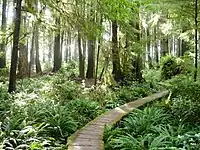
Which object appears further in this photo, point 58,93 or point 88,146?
point 58,93

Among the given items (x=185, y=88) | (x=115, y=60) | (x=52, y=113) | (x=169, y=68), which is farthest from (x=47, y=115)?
(x=169, y=68)

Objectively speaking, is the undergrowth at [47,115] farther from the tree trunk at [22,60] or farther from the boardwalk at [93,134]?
the tree trunk at [22,60]

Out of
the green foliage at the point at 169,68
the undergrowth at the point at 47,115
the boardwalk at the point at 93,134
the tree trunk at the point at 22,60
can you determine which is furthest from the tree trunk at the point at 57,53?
the boardwalk at the point at 93,134

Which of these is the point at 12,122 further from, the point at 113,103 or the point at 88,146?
the point at 113,103

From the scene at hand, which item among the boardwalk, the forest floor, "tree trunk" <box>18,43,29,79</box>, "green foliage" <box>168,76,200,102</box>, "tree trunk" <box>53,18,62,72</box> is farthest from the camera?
"tree trunk" <box>53,18,62,72</box>

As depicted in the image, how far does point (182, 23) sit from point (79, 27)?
15.8ft

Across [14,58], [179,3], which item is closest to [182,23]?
[179,3]

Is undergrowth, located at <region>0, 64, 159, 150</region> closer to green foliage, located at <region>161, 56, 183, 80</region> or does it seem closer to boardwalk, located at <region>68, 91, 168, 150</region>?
boardwalk, located at <region>68, 91, 168, 150</region>

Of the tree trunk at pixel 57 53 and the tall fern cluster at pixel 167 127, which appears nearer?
the tall fern cluster at pixel 167 127

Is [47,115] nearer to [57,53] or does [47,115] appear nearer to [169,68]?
[169,68]

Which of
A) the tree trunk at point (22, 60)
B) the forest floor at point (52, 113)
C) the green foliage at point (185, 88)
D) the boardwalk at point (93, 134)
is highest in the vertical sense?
the tree trunk at point (22, 60)

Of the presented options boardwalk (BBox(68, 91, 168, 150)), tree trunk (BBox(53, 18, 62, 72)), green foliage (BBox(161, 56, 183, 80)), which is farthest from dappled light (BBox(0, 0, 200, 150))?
tree trunk (BBox(53, 18, 62, 72))

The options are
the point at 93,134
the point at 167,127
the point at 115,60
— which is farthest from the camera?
the point at 115,60

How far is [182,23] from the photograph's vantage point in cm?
1482
